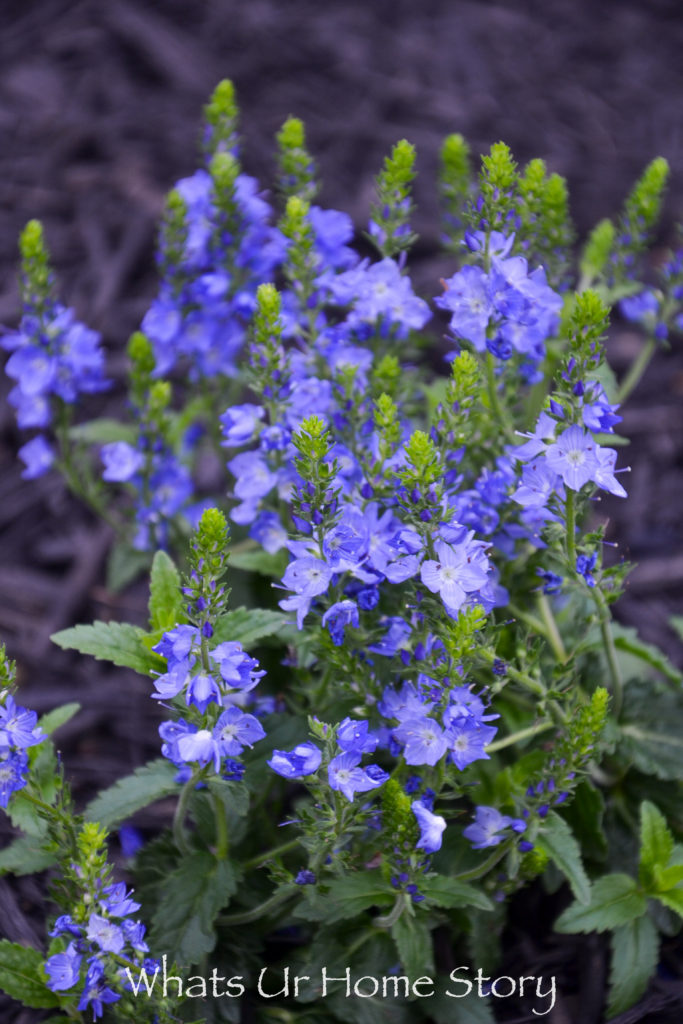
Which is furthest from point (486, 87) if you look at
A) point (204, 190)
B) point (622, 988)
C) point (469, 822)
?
point (622, 988)

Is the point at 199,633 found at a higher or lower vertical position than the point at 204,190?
lower

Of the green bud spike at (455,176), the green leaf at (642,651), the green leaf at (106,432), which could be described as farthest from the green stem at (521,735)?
the green leaf at (106,432)

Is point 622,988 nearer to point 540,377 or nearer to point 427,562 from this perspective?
point 427,562

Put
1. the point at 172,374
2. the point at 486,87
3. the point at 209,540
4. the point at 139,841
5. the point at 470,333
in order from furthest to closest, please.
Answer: the point at 486,87 → the point at 172,374 → the point at 139,841 → the point at 470,333 → the point at 209,540

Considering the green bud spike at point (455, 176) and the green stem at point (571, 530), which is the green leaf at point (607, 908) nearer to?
the green stem at point (571, 530)

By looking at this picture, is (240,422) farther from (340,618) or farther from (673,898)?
(673,898)

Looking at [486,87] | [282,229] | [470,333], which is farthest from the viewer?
[486,87]

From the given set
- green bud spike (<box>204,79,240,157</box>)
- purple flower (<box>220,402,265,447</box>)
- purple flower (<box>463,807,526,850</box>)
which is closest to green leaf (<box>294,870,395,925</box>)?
purple flower (<box>463,807,526,850</box>)
